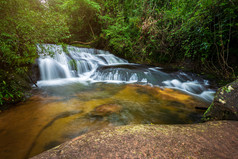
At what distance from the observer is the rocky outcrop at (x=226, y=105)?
187 centimetres

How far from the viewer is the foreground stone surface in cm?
113

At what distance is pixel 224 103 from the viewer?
1967mm

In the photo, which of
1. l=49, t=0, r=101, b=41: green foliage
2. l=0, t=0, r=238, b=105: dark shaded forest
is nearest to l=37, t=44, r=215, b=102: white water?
l=0, t=0, r=238, b=105: dark shaded forest

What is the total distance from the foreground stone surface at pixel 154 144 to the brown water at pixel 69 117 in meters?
0.98

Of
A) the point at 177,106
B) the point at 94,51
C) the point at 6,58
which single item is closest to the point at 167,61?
the point at 177,106

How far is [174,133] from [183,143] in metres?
0.21

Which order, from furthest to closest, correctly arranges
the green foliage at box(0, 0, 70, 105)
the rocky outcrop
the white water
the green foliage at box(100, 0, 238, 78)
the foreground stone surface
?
the white water, the green foliage at box(100, 0, 238, 78), the green foliage at box(0, 0, 70, 105), the rocky outcrop, the foreground stone surface

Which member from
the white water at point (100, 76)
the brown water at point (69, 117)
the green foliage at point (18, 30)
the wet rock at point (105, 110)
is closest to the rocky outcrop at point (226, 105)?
the brown water at point (69, 117)

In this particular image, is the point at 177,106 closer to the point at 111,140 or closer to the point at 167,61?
the point at 111,140

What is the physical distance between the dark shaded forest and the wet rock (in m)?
2.12

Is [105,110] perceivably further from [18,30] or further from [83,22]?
[83,22]

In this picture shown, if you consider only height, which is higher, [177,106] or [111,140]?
[111,140]

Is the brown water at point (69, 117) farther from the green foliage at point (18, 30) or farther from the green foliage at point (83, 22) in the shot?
the green foliage at point (83, 22)

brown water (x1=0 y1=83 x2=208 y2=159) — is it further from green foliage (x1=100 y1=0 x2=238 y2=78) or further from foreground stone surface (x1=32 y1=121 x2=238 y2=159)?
green foliage (x1=100 y1=0 x2=238 y2=78)
